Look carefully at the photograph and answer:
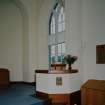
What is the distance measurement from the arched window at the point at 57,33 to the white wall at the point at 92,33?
8.21 ft

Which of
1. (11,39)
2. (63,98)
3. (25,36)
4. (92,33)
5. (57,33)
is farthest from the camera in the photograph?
(11,39)

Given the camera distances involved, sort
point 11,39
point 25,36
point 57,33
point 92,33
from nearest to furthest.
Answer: point 92,33
point 57,33
point 25,36
point 11,39

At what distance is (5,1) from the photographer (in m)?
10.5

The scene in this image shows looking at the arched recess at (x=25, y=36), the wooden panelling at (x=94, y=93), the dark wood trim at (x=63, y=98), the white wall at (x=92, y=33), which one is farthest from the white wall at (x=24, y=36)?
the wooden panelling at (x=94, y=93)

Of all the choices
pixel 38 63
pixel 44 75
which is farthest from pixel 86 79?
pixel 38 63

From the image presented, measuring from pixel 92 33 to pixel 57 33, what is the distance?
3.12 metres

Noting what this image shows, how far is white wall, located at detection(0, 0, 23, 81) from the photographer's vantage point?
10.3 m

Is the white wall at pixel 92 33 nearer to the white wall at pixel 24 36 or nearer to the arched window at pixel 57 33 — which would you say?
the arched window at pixel 57 33

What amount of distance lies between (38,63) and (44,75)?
3.62m

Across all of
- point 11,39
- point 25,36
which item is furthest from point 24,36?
point 11,39

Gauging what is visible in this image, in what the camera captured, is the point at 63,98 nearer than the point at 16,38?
Yes

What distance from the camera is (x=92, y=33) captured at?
6500mm

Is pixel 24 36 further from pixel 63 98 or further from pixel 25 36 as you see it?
pixel 63 98

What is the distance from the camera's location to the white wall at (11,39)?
10297 millimetres
